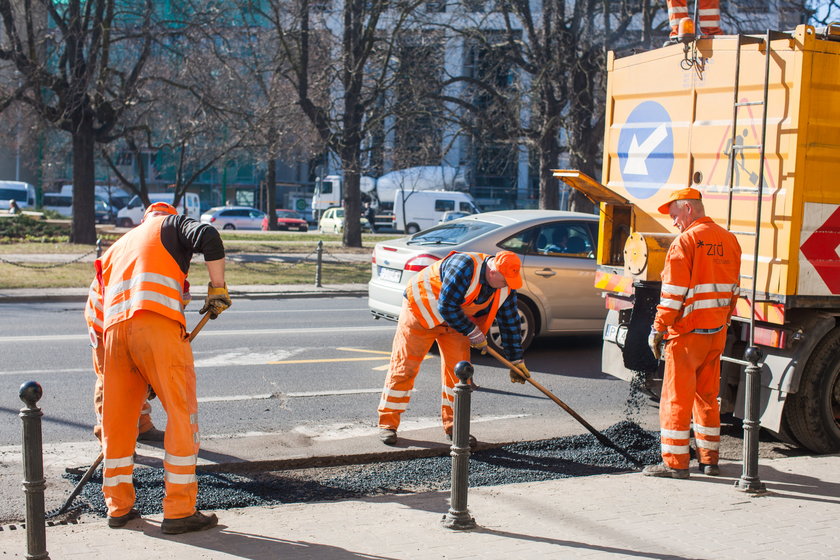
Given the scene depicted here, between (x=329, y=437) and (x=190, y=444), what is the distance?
211 centimetres

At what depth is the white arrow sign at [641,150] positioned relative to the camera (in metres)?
7.29

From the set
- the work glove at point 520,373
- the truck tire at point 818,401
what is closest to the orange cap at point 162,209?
the work glove at point 520,373

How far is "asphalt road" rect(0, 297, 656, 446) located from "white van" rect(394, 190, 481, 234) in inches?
1371

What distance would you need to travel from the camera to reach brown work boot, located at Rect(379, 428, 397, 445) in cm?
639

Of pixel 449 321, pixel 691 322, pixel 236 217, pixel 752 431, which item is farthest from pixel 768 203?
pixel 236 217

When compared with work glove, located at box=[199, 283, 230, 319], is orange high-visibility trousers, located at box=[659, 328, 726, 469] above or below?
below

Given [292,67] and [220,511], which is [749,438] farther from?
[292,67]

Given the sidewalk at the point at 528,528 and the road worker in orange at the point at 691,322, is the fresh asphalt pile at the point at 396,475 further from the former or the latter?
the road worker in orange at the point at 691,322

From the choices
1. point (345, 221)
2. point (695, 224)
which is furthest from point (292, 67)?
point (695, 224)

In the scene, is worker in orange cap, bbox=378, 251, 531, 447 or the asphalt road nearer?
worker in orange cap, bbox=378, 251, 531, 447

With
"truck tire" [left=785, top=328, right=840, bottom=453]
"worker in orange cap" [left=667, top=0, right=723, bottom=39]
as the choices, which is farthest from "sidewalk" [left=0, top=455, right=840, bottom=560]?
"worker in orange cap" [left=667, top=0, right=723, bottom=39]

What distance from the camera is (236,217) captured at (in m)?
48.8

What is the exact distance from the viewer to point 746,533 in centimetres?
471

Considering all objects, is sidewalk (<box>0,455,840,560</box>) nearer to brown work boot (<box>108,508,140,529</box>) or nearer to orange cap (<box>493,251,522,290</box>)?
brown work boot (<box>108,508,140,529</box>)
